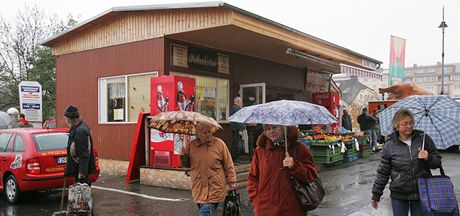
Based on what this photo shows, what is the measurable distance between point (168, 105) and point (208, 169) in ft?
17.9

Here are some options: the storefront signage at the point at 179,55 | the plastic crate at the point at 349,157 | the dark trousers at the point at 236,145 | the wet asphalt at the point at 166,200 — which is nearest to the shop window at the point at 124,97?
the storefront signage at the point at 179,55

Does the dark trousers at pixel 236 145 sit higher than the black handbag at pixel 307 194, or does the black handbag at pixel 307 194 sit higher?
the black handbag at pixel 307 194

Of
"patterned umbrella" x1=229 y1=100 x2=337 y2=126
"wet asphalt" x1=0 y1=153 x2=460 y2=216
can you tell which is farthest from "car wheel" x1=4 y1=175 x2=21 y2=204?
"patterned umbrella" x1=229 y1=100 x2=337 y2=126

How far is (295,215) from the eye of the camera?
3.62 meters

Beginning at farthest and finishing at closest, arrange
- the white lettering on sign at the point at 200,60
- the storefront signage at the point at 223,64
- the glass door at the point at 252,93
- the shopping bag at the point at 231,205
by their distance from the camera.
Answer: the glass door at the point at 252,93 < the storefront signage at the point at 223,64 < the white lettering on sign at the point at 200,60 < the shopping bag at the point at 231,205

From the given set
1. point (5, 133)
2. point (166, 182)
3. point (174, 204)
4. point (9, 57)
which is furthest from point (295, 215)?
point (9, 57)

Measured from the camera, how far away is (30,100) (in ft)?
47.6

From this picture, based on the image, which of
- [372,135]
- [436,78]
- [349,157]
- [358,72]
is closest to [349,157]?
[349,157]

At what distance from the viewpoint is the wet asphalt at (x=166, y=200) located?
24.4ft

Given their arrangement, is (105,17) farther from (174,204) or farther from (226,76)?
(174,204)

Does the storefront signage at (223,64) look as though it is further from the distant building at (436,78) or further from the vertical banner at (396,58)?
the distant building at (436,78)

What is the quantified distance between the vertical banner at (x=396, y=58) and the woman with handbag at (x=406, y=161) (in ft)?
67.7

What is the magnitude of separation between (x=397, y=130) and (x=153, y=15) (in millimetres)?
8600

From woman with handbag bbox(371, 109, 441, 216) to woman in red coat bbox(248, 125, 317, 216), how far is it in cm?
107
